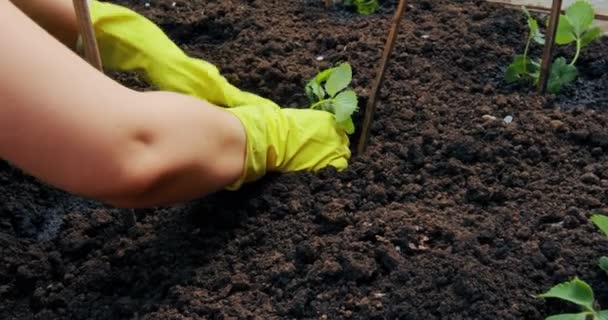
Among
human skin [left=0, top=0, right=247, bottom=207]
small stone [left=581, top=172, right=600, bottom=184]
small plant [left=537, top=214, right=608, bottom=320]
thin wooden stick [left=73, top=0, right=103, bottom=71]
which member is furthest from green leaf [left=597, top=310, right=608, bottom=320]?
thin wooden stick [left=73, top=0, right=103, bottom=71]

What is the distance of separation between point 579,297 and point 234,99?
655 millimetres

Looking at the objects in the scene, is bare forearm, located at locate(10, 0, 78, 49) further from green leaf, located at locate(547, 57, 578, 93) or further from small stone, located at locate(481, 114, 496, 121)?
green leaf, located at locate(547, 57, 578, 93)

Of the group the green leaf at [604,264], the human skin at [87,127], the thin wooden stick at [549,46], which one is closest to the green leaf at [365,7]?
the thin wooden stick at [549,46]

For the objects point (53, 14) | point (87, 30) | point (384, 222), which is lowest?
point (384, 222)

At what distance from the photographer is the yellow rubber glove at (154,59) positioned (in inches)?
58.2

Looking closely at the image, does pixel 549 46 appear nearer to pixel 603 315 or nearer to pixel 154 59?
pixel 603 315

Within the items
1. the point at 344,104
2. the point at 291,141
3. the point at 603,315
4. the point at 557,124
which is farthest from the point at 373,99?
the point at 603,315

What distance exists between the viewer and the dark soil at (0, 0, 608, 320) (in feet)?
4.00

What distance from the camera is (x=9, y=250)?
1.39m

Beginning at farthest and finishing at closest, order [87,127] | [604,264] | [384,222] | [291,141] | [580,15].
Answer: [580,15], [291,141], [384,222], [604,264], [87,127]

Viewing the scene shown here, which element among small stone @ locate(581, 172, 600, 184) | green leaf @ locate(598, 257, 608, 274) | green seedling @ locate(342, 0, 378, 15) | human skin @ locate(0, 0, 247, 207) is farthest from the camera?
green seedling @ locate(342, 0, 378, 15)

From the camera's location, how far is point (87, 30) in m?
1.23

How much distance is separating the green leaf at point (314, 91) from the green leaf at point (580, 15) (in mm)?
443

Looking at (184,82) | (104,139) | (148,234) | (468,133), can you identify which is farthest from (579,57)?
(104,139)
